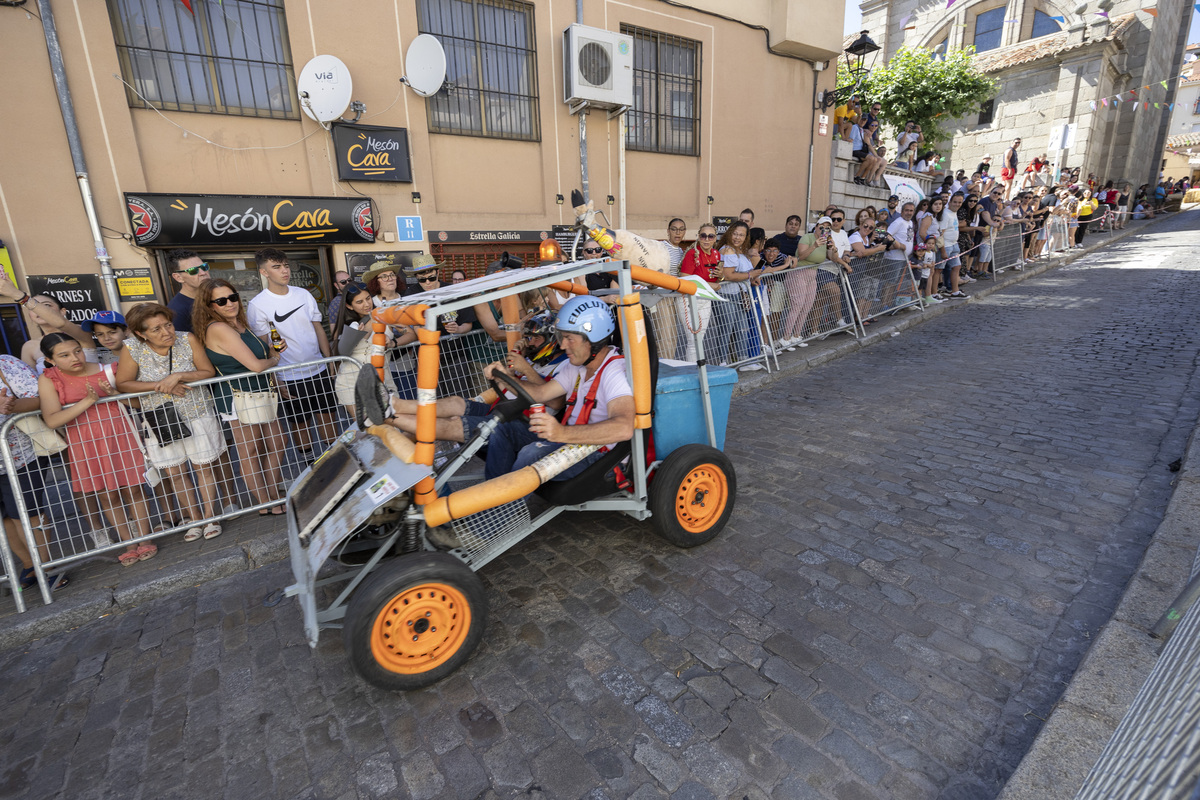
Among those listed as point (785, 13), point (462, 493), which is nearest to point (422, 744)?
point (462, 493)

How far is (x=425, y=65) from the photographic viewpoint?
25.5 ft

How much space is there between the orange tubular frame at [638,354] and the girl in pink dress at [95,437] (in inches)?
132

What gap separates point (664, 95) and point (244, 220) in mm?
7627

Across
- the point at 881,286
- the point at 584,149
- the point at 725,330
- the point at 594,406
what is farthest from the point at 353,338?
the point at 881,286

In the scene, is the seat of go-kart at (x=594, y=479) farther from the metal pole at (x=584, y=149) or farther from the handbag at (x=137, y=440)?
the metal pole at (x=584, y=149)

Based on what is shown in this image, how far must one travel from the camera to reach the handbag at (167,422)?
3.67 metres

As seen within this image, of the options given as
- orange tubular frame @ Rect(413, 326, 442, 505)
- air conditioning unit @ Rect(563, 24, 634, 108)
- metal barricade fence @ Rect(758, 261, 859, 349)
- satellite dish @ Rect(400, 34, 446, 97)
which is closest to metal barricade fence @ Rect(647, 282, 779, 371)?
metal barricade fence @ Rect(758, 261, 859, 349)

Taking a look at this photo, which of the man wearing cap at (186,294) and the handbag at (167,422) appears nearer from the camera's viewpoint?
the handbag at (167,422)

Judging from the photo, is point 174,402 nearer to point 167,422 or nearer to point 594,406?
point 167,422

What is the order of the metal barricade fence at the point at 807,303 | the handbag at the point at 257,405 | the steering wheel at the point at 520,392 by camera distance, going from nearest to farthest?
the steering wheel at the point at 520,392 < the handbag at the point at 257,405 < the metal barricade fence at the point at 807,303

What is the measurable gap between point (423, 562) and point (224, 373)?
2621mm

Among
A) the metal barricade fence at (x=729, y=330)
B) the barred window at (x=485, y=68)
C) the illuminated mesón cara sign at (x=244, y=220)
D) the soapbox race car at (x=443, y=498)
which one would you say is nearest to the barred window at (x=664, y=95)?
the barred window at (x=485, y=68)

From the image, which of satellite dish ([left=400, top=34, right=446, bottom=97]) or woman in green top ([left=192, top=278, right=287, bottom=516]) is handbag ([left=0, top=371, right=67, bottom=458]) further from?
satellite dish ([left=400, top=34, right=446, bottom=97])

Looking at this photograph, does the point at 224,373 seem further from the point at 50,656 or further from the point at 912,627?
the point at 912,627
